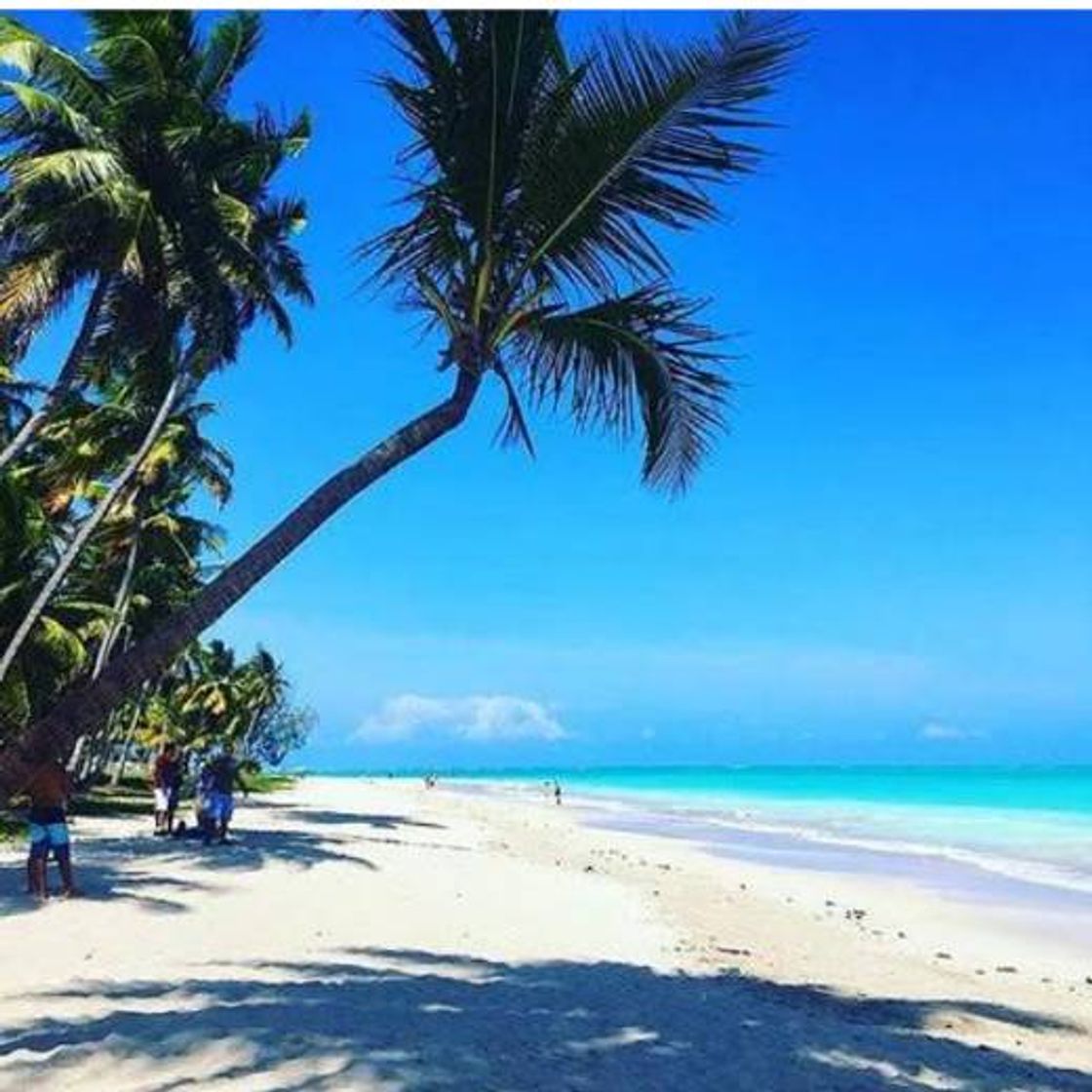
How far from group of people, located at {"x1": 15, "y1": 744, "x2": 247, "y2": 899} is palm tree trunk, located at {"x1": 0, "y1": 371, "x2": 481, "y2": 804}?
793cm

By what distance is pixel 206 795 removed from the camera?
20219mm

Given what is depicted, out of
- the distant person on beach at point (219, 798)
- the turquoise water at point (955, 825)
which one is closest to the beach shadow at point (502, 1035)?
the distant person on beach at point (219, 798)

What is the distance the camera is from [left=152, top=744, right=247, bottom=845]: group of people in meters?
19.8

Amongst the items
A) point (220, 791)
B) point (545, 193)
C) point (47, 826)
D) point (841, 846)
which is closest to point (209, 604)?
point (545, 193)

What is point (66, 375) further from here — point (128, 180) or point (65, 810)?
point (65, 810)

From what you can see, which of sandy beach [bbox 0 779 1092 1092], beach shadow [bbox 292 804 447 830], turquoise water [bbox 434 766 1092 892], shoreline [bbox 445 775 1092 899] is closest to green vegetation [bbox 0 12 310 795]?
sandy beach [bbox 0 779 1092 1092]

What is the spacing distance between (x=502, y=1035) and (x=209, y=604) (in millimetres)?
3781

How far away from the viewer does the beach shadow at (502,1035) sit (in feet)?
20.9

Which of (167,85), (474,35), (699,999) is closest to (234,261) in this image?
(167,85)

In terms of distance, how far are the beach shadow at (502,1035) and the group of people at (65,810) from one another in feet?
12.7

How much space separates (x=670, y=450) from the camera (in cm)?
749

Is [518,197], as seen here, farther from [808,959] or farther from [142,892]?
[142,892]

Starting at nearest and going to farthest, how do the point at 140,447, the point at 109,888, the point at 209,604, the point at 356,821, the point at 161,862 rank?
the point at 209,604 < the point at 109,888 < the point at 161,862 < the point at 140,447 < the point at 356,821

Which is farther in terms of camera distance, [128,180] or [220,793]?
[220,793]
